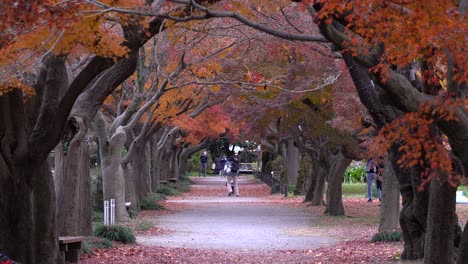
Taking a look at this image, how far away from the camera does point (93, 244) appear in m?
16.9

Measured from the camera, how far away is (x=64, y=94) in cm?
1205

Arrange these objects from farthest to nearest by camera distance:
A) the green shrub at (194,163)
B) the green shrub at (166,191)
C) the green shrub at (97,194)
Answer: the green shrub at (194,163) → the green shrub at (166,191) → the green shrub at (97,194)

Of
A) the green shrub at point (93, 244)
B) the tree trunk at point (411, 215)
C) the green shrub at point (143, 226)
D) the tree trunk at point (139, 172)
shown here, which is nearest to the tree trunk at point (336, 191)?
the tree trunk at point (139, 172)

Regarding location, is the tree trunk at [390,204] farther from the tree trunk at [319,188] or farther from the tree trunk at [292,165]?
the tree trunk at [292,165]

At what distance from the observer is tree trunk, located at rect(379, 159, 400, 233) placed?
1909cm

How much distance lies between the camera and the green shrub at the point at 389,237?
1814cm

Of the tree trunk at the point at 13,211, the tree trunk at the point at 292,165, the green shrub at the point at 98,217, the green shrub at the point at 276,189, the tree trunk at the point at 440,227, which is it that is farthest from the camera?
the green shrub at the point at 276,189

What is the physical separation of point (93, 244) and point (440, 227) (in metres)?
7.92

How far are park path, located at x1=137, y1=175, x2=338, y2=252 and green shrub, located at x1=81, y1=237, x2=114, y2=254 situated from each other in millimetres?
1743

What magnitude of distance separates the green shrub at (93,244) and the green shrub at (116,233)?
0.74 meters

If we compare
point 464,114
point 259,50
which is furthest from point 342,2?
point 259,50

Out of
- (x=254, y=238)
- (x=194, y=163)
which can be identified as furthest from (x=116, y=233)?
(x=194, y=163)

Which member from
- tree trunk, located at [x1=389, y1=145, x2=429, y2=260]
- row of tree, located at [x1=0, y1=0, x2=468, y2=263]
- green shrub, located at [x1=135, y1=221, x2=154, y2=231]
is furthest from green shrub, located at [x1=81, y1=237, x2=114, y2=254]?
tree trunk, located at [x1=389, y1=145, x2=429, y2=260]

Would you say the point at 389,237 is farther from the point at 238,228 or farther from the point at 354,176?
the point at 354,176
